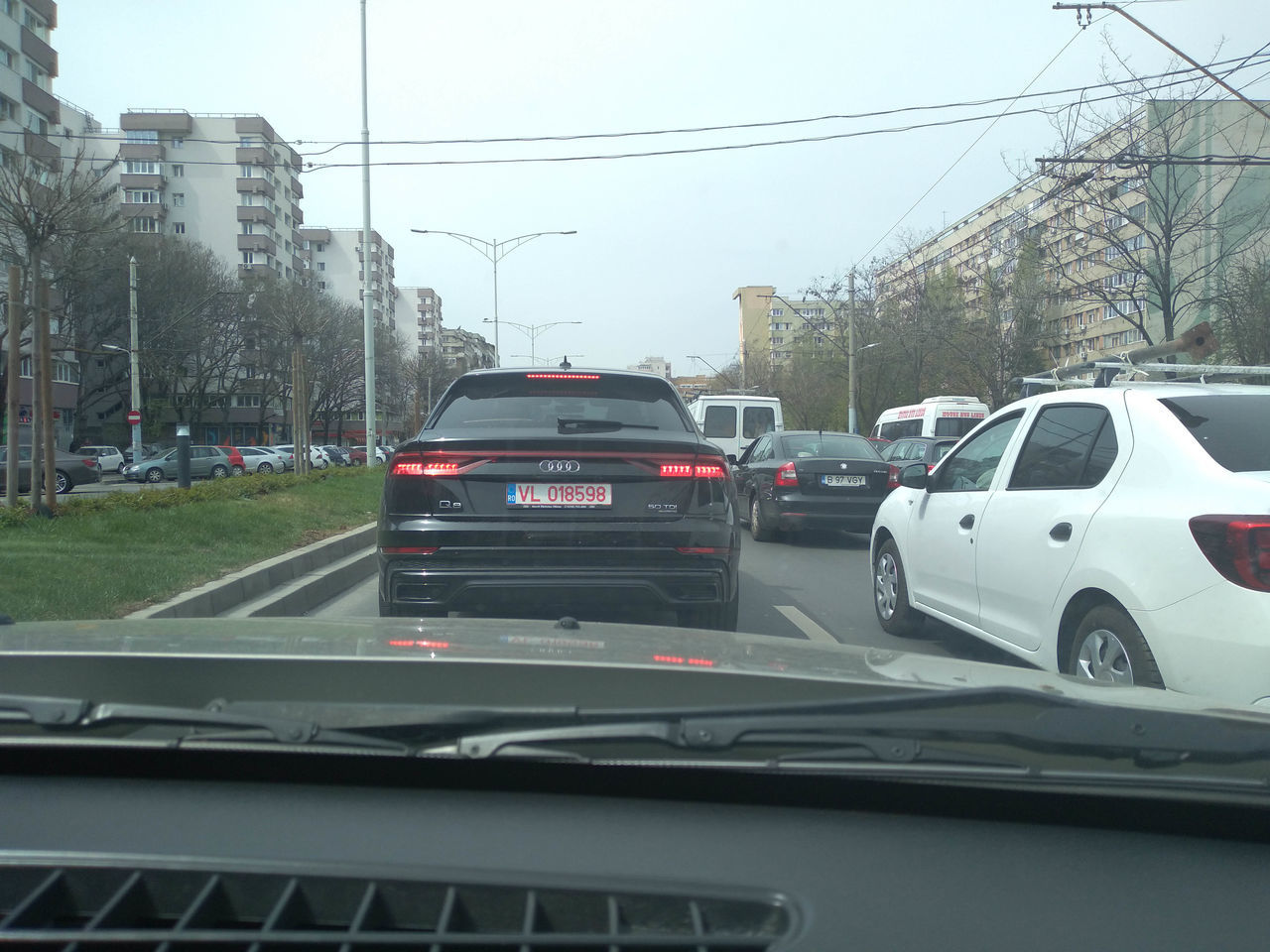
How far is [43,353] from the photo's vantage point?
10172mm

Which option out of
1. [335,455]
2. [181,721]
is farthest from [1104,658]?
[335,455]

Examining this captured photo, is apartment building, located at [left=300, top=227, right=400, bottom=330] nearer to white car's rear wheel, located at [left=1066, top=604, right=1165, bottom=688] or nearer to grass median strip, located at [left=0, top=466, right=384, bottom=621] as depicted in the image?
grass median strip, located at [left=0, top=466, right=384, bottom=621]

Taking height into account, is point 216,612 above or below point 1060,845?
below

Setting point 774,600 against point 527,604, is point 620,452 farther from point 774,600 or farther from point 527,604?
point 774,600

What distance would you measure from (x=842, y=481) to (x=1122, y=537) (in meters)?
8.27

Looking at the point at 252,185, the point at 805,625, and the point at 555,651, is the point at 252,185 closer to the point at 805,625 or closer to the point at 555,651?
the point at 805,625

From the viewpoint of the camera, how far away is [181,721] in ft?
6.19

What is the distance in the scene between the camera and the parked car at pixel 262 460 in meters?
44.9

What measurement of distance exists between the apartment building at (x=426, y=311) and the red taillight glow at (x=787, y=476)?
123 meters

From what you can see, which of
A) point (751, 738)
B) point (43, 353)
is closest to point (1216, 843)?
point (751, 738)

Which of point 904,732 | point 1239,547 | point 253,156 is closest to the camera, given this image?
point 904,732

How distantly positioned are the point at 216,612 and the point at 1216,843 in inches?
246

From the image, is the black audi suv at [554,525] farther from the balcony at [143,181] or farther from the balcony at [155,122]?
the balcony at [143,181]

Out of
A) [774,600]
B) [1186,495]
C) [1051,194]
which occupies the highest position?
[1051,194]
